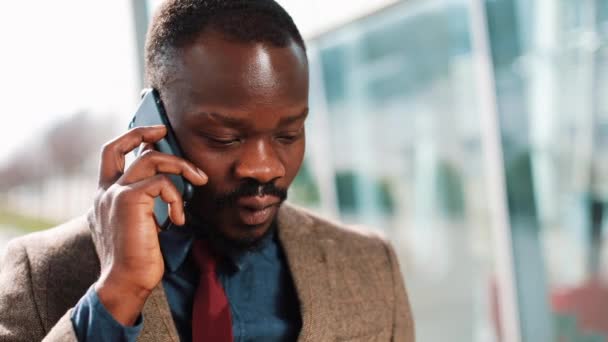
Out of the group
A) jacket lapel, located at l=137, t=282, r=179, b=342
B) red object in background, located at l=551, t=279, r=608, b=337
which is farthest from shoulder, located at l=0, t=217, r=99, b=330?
red object in background, located at l=551, t=279, r=608, b=337

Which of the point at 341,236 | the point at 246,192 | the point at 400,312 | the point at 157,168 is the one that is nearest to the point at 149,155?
the point at 157,168

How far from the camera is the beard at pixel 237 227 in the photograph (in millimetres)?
1009

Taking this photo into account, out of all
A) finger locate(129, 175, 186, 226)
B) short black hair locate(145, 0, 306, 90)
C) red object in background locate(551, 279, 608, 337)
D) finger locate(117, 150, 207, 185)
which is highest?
short black hair locate(145, 0, 306, 90)

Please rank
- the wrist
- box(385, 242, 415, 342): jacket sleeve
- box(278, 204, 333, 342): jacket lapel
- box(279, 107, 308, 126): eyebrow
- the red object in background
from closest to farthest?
the wrist < box(279, 107, 308, 126): eyebrow < box(278, 204, 333, 342): jacket lapel < box(385, 242, 415, 342): jacket sleeve < the red object in background

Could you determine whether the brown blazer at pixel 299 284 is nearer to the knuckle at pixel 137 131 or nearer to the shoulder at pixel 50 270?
the shoulder at pixel 50 270

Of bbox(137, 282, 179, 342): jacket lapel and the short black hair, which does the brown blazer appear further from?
the short black hair

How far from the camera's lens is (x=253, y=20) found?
41.0 inches

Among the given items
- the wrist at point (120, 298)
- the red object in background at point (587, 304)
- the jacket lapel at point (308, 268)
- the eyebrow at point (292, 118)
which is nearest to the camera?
the wrist at point (120, 298)

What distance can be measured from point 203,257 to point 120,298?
8.7 inches

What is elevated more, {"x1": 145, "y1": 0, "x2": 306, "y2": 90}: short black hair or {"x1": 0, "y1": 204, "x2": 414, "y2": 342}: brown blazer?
{"x1": 145, "y1": 0, "x2": 306, "y2": 90}: short black hair

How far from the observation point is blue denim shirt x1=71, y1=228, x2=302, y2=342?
1.11 meters

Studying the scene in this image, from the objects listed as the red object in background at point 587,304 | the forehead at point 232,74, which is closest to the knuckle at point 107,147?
the forehead at point 232,74

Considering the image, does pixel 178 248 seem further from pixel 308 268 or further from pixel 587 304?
pixel 587 304

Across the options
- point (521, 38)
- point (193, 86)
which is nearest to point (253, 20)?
point (193, 86)
